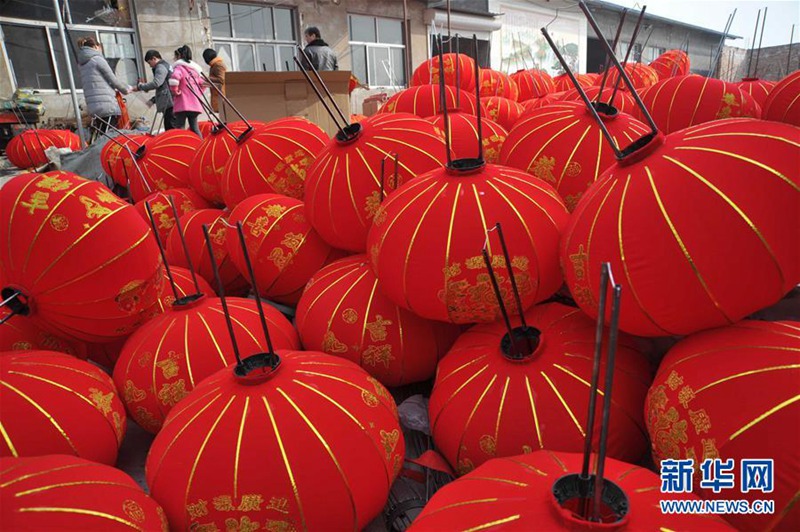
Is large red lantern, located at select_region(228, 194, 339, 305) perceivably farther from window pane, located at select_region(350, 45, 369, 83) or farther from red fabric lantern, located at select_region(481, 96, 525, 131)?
window pane, located at select_region(350, 45, 369, 83)

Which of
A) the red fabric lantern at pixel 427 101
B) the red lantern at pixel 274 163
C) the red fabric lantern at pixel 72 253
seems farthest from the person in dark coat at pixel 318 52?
the red fabric lantern at pixel 72 253

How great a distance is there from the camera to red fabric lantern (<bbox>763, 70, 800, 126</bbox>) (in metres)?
3.15

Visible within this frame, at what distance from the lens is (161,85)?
22.2 feet

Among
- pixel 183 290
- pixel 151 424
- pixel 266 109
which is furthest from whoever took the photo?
pixel 266 109

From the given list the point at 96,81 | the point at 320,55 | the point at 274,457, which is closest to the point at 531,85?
the point at 320,55

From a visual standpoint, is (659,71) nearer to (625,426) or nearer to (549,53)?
(625,426)

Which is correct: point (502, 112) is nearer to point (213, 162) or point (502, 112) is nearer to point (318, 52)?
point (213, 162)

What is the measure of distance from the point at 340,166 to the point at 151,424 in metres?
1.46

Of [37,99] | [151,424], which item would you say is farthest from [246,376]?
[37,99]

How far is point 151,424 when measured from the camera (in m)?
2.24

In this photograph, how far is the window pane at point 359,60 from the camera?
46.2ft

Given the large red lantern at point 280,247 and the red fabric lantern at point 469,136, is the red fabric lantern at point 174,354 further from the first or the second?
the red fabric lantern at point 469,136

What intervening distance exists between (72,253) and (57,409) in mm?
590

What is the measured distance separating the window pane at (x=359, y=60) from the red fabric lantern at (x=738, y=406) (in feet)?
45.2
